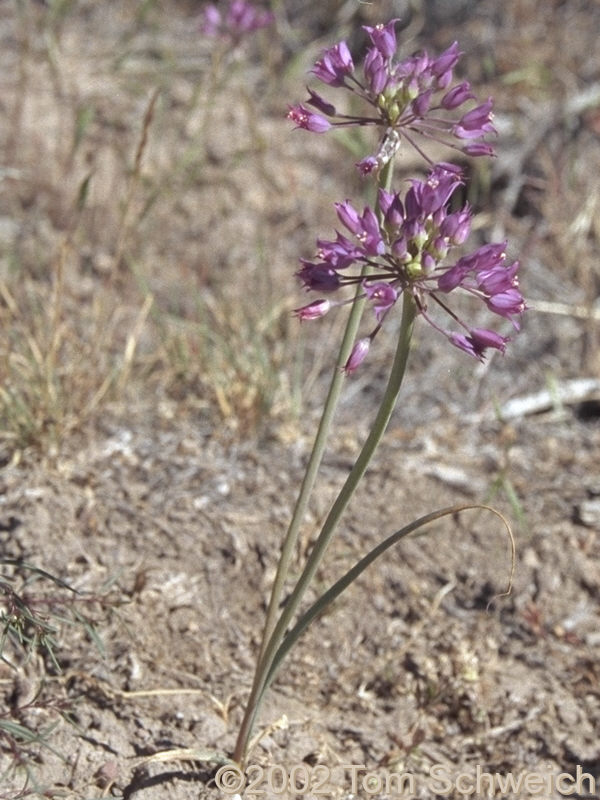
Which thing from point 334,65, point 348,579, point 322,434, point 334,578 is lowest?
point 334,578

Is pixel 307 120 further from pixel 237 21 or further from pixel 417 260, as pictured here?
pixel 237 21

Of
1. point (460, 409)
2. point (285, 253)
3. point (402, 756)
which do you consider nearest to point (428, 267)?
point (402, 756)

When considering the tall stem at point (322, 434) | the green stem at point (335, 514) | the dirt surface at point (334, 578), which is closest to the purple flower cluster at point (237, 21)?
the dirt surface at point (334, 578)

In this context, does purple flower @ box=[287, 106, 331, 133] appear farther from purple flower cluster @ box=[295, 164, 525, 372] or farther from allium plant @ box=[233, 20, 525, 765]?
purple flower cluster @ box=[295, 164, 525, 372]
